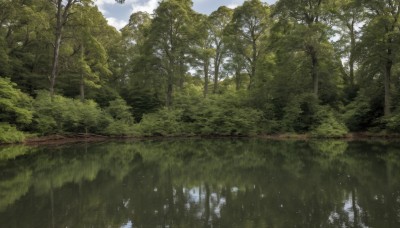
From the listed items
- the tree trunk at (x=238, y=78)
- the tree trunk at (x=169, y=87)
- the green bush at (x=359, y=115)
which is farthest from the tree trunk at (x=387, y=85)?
the tree trunk at (x=169, y=87)

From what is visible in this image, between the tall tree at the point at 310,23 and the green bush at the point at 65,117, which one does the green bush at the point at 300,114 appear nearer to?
the tall tree at the point at 310,23

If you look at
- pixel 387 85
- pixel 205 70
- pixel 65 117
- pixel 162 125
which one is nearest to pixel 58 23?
pixel 65 117

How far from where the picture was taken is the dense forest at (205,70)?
22125 millimetres

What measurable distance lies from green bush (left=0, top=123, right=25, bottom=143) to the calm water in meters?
7.81

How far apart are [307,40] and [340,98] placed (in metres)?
6.02

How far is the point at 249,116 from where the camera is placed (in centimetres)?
2581

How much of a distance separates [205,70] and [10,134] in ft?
66.5

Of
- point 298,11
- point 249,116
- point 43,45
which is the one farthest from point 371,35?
point 43,45

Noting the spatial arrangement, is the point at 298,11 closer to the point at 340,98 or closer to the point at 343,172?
the point at 340,98

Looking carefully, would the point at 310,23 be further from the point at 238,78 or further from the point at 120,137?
the point at 120,137

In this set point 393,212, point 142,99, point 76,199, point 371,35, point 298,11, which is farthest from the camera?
point 142,99

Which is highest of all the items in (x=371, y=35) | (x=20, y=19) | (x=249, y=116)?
(x=20, y=19)

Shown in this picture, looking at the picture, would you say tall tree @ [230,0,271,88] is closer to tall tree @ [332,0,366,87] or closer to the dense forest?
the dense forest

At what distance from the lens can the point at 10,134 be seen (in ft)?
63.3
